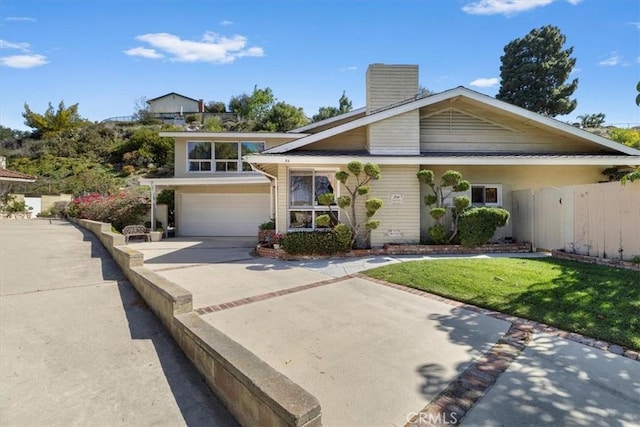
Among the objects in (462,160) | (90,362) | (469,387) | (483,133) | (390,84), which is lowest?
(90,362)

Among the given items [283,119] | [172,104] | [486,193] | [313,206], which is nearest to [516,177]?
[486,193]

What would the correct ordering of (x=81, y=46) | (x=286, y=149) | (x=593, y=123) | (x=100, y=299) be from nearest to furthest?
(x=100, y=299) → (x=286, y=149) → (x=81, y=46) → (x=593, y=123)

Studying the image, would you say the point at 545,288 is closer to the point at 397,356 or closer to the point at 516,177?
the point at 397,356

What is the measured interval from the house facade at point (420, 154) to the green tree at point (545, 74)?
97.2 ft

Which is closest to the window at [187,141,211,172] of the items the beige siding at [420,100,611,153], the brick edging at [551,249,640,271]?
the beige siding at [420,100,611,153]

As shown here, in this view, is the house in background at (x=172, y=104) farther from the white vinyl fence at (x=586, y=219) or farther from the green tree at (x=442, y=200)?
the white vinyl fence at (x=586, y=219)

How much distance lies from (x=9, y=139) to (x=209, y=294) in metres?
56.8

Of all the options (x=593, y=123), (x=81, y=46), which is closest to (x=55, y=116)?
(x=81, y=46)

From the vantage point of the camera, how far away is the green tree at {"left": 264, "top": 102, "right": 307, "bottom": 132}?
1527 inches

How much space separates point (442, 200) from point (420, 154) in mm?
1671

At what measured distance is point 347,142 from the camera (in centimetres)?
1178

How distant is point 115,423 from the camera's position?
2.82m

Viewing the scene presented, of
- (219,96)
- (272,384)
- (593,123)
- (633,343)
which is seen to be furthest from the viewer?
(219,96)

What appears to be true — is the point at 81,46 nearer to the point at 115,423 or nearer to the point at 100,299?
the point at 100,299
